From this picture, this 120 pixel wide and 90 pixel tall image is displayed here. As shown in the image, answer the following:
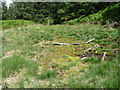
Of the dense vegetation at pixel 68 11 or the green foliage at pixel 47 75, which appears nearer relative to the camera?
the green foliage at pixel 47 75

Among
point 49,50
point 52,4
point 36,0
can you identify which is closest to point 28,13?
point 36,0

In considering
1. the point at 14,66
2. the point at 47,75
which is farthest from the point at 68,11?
the point at 47,75

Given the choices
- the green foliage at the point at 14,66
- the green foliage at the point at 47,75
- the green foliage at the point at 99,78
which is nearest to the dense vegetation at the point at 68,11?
the green foliage at the point at 99,78

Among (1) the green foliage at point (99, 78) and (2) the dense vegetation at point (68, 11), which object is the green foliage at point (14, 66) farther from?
(2) the dense vegetation at point (68, 11)

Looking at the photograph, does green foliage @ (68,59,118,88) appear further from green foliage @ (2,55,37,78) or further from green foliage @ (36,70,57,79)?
green foliage @ (2,55,37,78)

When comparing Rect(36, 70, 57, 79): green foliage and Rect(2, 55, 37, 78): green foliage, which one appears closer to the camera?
Rect(36, 70, 57, 79): green foliage

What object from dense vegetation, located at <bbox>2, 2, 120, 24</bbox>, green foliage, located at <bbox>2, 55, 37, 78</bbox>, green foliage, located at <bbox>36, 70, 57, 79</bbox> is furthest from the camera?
dense vegetation, located at <bbox>2, 2, 120, 24</bbox>

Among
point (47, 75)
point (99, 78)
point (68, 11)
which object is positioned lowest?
point (47, 75)

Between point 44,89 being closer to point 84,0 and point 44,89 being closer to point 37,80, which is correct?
point 37,80

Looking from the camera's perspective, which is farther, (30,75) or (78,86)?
(30,75)

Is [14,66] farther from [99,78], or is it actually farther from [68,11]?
[68,11]

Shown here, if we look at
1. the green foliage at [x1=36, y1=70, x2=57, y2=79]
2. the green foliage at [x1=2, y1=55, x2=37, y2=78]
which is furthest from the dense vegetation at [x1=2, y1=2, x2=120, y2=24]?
the green foliage at [x1=36, y1=70, x2=57, y2=79]

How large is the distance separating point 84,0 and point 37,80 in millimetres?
18064

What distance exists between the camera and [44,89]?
114 inches
